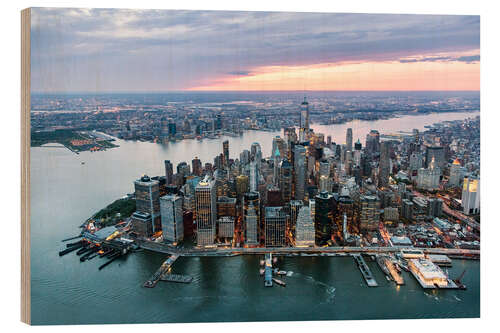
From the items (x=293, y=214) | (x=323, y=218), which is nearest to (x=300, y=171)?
(x=293, y=214)

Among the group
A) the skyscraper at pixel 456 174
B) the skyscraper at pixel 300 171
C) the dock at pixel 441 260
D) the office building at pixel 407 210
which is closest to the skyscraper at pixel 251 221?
the skyscraper at pixel 300 171

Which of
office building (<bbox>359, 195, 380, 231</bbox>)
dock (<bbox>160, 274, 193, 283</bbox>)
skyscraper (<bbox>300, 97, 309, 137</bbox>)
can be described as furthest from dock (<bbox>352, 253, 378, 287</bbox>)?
skyscraper (<bbox>300, 97, 309, 137</bbox>)

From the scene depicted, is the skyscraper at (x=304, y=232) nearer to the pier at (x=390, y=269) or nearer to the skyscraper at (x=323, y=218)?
the skyscraper at (x=323, y=218)

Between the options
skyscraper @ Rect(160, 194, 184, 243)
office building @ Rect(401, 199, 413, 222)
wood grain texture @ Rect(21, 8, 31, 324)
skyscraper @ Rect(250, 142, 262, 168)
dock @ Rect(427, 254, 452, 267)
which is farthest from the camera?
skyscraper @ Rect(250, 142, 262, 168)

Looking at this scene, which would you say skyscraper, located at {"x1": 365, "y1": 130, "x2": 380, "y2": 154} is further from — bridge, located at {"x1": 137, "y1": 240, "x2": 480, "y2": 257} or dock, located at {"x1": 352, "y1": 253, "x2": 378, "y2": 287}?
dock, located at {"x1": 352, "y1": 253, "x2": 378, "y2": 287}

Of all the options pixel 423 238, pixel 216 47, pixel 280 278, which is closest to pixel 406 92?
pixel 423 238
